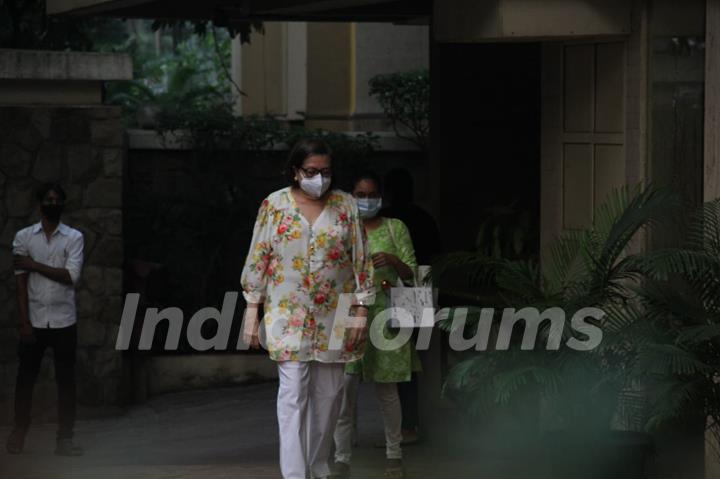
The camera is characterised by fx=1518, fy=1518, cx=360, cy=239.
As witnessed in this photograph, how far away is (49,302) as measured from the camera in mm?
10281

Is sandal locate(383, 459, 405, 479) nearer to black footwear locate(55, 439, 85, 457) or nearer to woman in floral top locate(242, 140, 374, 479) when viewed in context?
woman in floral top locate(242, 140, 374, 479)

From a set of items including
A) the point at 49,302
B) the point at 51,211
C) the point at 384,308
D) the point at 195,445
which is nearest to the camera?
the point at 384,308

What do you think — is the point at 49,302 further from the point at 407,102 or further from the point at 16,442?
the point at 407,102

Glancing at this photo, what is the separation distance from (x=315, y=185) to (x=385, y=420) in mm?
2054

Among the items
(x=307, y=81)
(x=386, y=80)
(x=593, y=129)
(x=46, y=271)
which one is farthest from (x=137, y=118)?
(x=593, y=129)

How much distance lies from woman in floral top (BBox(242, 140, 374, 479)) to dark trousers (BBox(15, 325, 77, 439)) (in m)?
3.11

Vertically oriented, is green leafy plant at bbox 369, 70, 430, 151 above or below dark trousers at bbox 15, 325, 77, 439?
above

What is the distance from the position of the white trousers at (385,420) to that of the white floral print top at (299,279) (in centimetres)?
109

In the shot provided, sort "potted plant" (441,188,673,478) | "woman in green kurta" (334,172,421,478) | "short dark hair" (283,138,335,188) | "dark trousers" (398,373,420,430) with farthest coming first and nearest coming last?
"dark trousers" (398,373,420,430)
"woman in green kurta" (334,172,421,478)
"short dark hair" (283,138,335,188)
"potted plant" (441,188,673,478)

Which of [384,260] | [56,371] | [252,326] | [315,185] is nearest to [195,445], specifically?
[56,371]

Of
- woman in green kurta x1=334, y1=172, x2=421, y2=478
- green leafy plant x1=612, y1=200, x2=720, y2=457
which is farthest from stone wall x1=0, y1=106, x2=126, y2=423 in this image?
green leafy plant x1=612, y1=200, x2=720, y2=457

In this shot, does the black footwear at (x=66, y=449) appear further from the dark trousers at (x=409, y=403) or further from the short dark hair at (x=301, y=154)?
the short dark hair at (x=301, y=154)

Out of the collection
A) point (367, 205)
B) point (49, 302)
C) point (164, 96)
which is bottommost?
point (49, 302)

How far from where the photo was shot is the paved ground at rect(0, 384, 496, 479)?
9219mm
